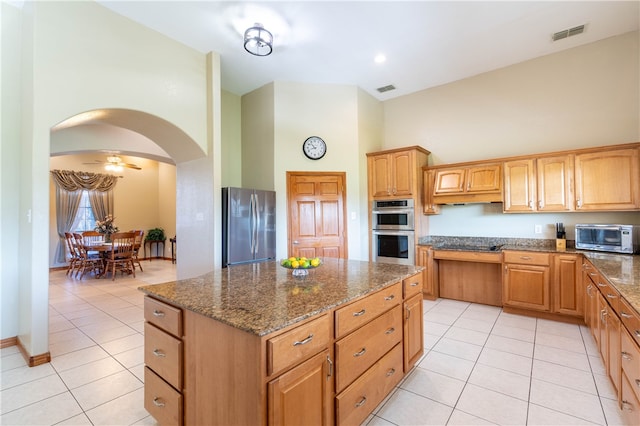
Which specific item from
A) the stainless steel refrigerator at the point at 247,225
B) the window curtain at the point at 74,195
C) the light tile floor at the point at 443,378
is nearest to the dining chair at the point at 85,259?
the window curtain at the point at 74,195

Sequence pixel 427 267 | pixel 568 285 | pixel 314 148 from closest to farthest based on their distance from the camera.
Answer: pixel 568 285 < pixel 427 267 < pixel 314 148

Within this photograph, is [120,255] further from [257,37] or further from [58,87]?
[257,37]

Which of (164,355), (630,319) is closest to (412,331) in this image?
(630,319)

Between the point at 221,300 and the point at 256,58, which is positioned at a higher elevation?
the point at 256,58

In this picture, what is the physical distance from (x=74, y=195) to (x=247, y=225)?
6769mm

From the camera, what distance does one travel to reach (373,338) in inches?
71.6

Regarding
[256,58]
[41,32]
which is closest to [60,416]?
[41,32]

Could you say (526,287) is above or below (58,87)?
below

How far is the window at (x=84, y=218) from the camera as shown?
7939 millimetres

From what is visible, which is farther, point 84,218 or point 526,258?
point 84,218

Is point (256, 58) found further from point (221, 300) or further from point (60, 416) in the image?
point (60, 416)

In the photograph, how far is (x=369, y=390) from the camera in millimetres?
1785

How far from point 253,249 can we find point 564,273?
385 cm

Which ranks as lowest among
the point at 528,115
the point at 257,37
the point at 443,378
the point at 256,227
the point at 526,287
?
the point at 443,378
